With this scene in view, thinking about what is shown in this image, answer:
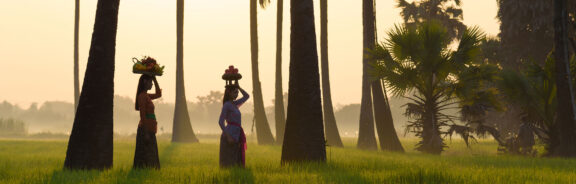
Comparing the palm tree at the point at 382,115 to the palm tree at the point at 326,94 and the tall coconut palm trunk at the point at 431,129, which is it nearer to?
the tall coconut palm trunk at the point at 431,129

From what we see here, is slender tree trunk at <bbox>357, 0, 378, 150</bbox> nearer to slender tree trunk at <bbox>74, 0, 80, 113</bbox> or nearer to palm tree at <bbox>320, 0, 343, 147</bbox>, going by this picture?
palm tree at <bbox>320, 0, 343, 147</bbox>

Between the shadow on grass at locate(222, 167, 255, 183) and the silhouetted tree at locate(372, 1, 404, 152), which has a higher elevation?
the silhouetted tree at locate(372, 1, 404, 152)

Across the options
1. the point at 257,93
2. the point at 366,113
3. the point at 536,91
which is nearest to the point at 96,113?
the point at 536,91

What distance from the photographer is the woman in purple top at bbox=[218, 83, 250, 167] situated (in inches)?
427

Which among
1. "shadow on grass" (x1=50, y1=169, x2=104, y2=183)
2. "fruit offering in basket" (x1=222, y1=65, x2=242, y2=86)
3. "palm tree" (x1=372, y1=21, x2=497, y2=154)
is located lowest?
"shadow on grass" (x1=50, y1=169, x2=104, y2=183)

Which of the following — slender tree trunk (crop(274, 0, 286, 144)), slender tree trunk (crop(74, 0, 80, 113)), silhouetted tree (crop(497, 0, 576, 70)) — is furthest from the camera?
slender tree trunk (crop(74, 0, 80, 113))

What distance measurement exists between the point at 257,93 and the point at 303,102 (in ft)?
57.8

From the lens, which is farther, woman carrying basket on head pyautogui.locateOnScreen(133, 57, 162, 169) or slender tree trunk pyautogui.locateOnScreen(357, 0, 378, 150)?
slender tree trunk pyautogui.locateOnScreen(357, 0, 378, 150)

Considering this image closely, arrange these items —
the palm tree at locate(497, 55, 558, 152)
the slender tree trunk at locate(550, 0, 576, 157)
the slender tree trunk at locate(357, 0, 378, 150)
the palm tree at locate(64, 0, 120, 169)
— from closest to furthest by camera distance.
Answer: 1. the palm tree at locate(64, 0, 120, 169)
2. the slender tree trunk at locate(550, 0, 576, 157)
3. the palm tree at locate(497, 55, 558, 152)
4. the slender tree trunk at locate(357, 0, 378, 150)

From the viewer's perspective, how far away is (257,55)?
3023cm

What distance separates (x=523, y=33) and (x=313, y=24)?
21.5 metres

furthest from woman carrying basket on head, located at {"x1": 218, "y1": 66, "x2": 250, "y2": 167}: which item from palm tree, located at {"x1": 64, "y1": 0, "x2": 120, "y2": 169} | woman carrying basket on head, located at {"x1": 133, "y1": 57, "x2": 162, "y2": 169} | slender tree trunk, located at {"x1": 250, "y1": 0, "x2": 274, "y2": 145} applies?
slender tree trunk, located at {"x1": 250, "y1": 0, "x2": 274, "y2": 145}

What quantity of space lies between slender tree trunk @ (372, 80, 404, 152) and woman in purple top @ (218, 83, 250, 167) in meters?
11.8

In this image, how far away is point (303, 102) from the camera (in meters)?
12.2
